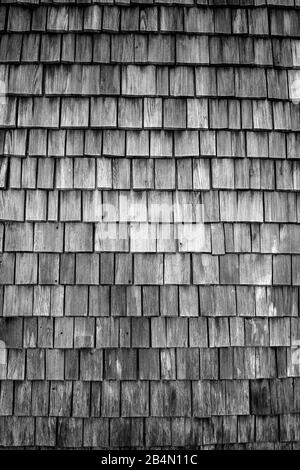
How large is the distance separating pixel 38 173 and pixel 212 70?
1.38m

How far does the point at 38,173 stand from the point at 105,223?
1.85ft

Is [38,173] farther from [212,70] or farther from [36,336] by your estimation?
[212,70]

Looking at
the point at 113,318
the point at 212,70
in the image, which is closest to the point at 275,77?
the point at 212,70

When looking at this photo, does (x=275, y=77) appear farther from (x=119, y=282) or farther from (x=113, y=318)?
(x=113, y=318)

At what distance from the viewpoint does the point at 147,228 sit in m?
3.54

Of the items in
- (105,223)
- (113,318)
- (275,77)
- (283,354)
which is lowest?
(283,354)

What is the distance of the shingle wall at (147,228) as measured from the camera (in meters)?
3.50

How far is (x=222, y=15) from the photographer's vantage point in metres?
3.61

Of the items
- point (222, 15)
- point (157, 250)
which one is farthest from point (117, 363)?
point (222, 15)

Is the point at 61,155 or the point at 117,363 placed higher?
the point at 61,155

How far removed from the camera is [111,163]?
354 cm

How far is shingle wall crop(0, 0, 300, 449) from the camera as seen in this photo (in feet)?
11.5

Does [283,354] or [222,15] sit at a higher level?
[222,15]
